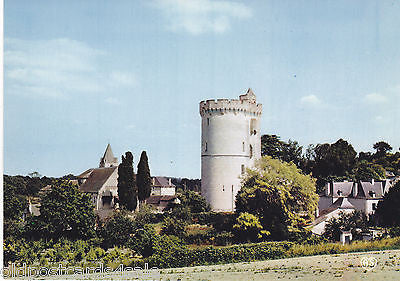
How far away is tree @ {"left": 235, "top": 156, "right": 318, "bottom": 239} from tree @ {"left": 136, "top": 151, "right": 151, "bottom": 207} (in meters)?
5.89

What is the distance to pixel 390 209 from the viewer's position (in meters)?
15.3

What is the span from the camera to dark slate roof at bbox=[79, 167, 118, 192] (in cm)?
2528

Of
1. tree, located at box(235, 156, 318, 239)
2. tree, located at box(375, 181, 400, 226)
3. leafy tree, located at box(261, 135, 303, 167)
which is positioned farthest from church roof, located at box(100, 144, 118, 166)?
tree, located at box(375, 181, 400, 226)

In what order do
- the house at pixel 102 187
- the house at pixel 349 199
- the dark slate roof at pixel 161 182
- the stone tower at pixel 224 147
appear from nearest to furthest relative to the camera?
the house at pixel 349 199 → the stone tower at pixel 224 147 → the house at pixel 102 187 → the dark slate roof at pixel 161 182

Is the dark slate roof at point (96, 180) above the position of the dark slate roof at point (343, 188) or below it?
above

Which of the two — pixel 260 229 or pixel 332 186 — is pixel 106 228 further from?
pixel 332 186

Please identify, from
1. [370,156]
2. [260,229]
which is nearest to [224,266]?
[260,229]

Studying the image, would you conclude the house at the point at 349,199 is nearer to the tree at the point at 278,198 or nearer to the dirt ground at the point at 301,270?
the tree at the point at 278,198

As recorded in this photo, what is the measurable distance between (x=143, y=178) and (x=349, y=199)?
831 centimetres

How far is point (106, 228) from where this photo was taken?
14312mm

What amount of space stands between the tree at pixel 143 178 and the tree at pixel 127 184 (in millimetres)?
646

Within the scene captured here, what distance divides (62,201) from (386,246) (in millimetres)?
9354

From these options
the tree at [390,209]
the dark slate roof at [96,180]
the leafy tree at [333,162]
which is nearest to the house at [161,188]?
the dark slate roof at [96,180]

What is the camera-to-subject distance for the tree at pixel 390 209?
15.1m
